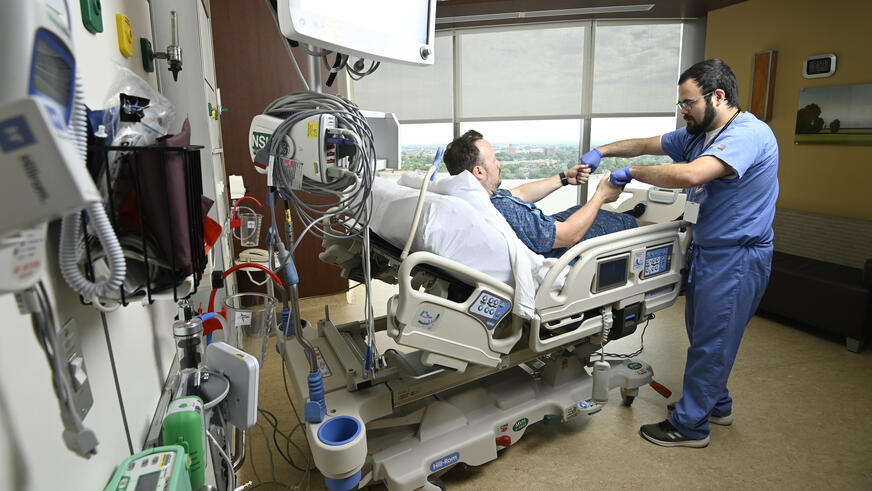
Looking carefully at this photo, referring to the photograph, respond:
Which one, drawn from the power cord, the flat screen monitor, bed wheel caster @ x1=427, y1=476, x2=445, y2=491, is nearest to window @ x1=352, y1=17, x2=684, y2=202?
the flat screen monitor

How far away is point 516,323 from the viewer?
6.02 feet

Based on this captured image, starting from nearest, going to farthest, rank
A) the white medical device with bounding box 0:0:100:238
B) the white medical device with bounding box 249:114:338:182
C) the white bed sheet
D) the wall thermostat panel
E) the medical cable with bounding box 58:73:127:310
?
the white medical device with bounding box 0:0:100:238 → the medical cable with bounding box 58:73:127:310 → the white medical device with bounding box 249:114:338:182 → the white bed sheet → the wall thermostat panel

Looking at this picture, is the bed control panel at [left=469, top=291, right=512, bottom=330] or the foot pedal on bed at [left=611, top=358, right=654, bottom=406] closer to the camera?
the bed control panel at [left=469, top=291, right=512, bottom=330]

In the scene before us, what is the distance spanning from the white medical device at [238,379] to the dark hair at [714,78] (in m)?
2.06

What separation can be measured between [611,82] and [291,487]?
470cm

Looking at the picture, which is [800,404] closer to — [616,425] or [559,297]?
[616,425]

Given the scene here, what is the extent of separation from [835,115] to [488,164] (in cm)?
316

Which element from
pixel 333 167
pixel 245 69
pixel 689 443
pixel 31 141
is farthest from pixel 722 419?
pixel 245 69

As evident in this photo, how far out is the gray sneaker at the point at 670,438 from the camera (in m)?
2.14

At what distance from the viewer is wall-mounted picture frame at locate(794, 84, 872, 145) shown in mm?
3447

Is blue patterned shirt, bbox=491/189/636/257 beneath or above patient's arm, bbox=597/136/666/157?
beneath

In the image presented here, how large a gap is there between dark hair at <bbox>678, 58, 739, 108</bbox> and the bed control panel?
1.30m

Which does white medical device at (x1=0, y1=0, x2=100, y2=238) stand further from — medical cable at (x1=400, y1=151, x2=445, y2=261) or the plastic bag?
medical cable at (x1=400, y1=151, x2=445, y2=261)

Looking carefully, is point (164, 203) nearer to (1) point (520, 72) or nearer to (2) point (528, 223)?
(2) point (528, 223)
